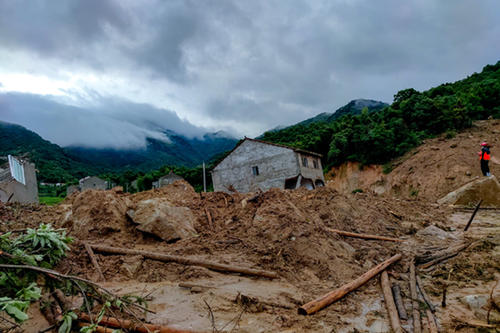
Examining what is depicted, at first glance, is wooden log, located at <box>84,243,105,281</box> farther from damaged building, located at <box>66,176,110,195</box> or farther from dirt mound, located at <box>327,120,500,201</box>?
damaged building, located at <box>66,176,110,195</box>

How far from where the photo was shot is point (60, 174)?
63.7 m

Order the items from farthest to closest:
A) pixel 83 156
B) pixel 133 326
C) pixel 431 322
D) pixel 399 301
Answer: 1. pixel 83 156
2. pixel 399 301
3. pixel 431 322
4. pixel 133 326

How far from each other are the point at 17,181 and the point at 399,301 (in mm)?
16878

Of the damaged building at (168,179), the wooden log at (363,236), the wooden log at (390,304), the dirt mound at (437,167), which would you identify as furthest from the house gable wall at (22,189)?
the damaged building at (168,179)

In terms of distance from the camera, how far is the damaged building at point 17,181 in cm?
1276

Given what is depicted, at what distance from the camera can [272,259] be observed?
5.62m

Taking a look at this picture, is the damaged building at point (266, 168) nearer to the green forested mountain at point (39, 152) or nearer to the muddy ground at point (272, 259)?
the muddy ground at point (272, 259)

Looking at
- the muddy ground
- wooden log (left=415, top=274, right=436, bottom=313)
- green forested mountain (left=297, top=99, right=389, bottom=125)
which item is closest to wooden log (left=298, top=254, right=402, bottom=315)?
the muddy ground

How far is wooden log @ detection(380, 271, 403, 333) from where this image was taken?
3.39 metres

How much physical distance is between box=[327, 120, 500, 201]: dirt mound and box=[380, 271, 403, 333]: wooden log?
14882 mm

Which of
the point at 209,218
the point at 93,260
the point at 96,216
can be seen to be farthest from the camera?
the point at 209,218

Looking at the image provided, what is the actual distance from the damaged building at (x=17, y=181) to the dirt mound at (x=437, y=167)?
2271cm

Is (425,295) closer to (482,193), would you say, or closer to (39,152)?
(482,193)

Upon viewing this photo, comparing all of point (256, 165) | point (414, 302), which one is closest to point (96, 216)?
point (414, 302)
